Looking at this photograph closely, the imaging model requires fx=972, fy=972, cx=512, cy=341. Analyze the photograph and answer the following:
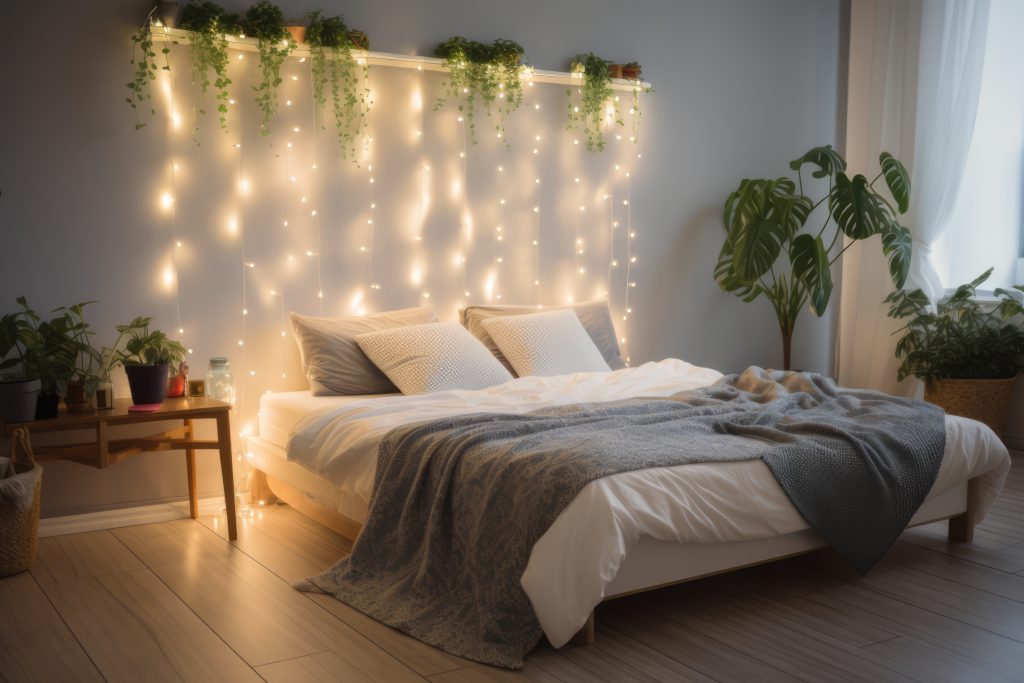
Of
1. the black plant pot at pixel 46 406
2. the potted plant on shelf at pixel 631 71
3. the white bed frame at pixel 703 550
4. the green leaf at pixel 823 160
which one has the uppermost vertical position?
the potted plant on shelf at pixel 631 71

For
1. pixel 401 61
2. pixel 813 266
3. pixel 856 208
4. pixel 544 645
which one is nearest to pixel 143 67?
pixel 401 61

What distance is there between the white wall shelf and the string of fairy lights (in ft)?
0.16

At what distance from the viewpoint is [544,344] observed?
14.6ft

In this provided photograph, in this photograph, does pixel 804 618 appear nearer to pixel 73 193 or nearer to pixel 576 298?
pixel 576 298

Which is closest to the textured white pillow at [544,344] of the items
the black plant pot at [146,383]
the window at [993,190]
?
the black plant pot at [146,383]

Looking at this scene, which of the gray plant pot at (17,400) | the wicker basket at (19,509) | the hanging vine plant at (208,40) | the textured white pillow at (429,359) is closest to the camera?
the wicker basket at (19,509)

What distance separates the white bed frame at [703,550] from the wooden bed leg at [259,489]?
428 millimetres

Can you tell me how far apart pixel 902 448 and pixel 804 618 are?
27.4 inches

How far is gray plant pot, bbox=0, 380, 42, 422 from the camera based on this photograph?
332cm

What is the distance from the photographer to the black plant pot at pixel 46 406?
11.4 ft

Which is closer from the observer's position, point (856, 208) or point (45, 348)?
point (45, 348)

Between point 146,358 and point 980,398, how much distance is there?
4.06 m

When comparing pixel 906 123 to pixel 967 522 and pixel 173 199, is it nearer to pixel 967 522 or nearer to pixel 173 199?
pixel 967 522

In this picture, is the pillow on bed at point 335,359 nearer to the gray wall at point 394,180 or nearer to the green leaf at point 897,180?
the gray wall at point 394,180
